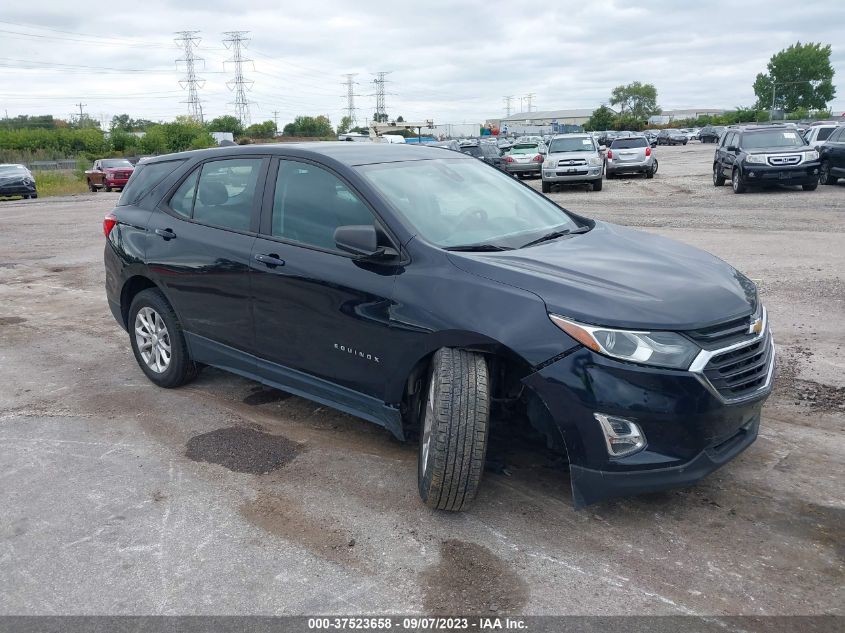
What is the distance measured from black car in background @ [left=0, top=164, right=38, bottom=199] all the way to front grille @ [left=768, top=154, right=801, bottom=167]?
26.8m

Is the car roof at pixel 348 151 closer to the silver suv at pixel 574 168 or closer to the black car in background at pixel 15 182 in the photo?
the silver suv at pixel 574 168

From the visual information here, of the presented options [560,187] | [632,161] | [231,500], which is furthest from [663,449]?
[632,161]

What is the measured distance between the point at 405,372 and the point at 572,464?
0.96 m

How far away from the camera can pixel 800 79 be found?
408 ft

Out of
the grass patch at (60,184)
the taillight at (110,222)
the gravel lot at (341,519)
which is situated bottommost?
the gravel lot at (341,519)

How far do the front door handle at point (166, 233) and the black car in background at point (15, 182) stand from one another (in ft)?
94.3

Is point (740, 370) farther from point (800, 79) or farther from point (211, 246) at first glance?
point (800, 79)

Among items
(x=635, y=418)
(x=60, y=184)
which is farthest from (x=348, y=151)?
(x=60, y=184)

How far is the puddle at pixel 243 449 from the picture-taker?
14.7 feet

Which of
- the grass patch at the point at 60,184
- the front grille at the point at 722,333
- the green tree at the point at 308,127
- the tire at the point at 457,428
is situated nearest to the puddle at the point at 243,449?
the tire at the point at 457,428

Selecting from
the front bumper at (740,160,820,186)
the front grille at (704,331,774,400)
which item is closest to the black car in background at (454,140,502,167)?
the front bumper at (740,160,820,186)

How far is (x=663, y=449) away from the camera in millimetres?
3416

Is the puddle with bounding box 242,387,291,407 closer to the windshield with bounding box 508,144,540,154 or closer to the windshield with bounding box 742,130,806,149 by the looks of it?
the windshield with bounding box 742,130,806,149

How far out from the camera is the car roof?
182 inches
